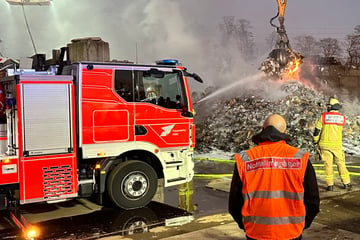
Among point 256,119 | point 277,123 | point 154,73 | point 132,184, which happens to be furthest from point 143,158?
point 256,119

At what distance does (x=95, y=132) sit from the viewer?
19.1 feet

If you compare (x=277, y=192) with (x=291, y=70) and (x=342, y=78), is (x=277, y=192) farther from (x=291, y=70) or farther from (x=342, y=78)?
(x=342, y=78)

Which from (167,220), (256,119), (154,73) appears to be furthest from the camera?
(256,119)

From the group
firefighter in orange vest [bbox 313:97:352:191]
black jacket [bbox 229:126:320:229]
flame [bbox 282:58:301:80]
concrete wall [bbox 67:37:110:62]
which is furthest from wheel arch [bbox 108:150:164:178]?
flame [bbox 282:58:301:80]

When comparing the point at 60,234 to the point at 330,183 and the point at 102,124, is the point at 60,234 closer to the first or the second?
the point at 102,124

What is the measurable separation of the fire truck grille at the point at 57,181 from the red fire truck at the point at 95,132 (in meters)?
0.01

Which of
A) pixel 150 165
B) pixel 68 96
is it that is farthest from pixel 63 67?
pixel 150 165

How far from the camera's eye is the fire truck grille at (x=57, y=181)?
545 cm

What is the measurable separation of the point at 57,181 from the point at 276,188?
12.7 feet

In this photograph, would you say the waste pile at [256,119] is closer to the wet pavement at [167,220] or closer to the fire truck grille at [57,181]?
the wet pavement at [167,220]

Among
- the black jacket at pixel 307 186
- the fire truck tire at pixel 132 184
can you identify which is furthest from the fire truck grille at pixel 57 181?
the black jacket at pixel 307 186

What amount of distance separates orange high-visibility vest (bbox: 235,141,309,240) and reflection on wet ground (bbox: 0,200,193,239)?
2991mm

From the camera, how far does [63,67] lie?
20.4 ft

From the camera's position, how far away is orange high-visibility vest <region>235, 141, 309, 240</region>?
8.08ft
